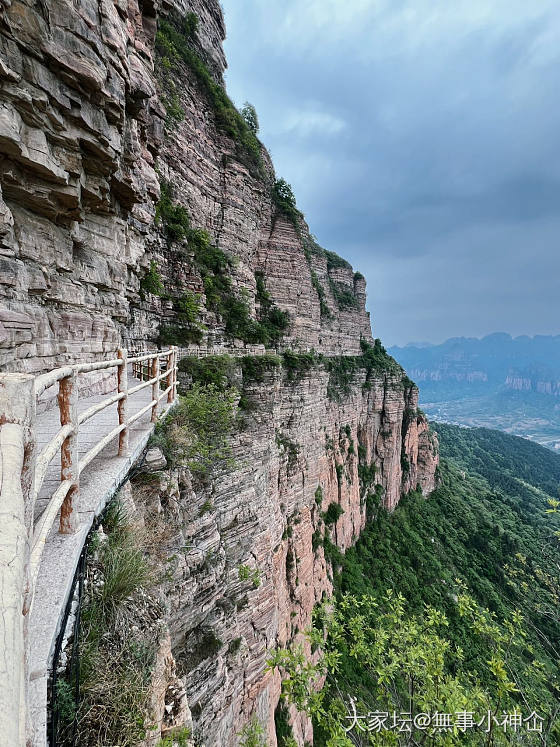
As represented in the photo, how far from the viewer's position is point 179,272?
1048cm

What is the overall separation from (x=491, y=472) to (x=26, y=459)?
8032 cm

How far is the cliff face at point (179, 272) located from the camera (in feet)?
16.0

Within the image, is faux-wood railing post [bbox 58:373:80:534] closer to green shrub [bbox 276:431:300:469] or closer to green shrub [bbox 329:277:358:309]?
green shrub [bbox 276:431:300:469]

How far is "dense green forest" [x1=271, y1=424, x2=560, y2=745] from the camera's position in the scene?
4973 mm

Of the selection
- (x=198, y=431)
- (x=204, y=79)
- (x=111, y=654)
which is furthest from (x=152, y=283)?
(x=204, y=79)

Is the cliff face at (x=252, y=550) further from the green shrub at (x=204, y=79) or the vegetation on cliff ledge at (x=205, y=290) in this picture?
the green shrub at (x=204, y=79)

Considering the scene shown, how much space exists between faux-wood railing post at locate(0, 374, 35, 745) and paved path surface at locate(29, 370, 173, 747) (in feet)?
1.24

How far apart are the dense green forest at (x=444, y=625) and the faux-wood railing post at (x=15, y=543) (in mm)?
5135

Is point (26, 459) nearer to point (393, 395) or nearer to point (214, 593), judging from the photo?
point (214, 593)

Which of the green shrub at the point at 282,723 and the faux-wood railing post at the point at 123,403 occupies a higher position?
the faux-wood railing post at the point at 123,403

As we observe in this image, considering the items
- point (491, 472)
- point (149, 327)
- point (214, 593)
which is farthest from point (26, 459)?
point (491, 472)

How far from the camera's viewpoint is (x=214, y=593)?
20.7 ft

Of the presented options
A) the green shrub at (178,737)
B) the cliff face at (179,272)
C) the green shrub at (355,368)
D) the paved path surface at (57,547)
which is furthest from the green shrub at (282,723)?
the green shrub at (355,368)
